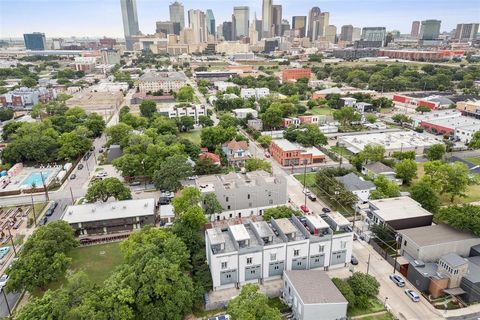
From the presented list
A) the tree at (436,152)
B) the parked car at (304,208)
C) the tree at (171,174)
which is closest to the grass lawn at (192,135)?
the tree at (171,174)

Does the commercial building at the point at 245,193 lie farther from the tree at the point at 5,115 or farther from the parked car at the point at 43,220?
the tree at the point at 5,115

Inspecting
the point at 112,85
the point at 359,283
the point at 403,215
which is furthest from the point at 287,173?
the point at 112,85

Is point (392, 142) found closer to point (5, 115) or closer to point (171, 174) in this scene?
point (171, 174)

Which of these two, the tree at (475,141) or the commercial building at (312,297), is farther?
the tree at (475,141)

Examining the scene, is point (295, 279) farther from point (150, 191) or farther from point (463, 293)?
point (150, 191)

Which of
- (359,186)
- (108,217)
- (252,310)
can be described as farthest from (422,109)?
(252,310)

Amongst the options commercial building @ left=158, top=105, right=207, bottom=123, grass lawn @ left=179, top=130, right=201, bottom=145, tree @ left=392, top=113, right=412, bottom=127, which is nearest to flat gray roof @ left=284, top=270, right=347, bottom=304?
grass lawn @ left=179, top=130, right=201, bottom=145
